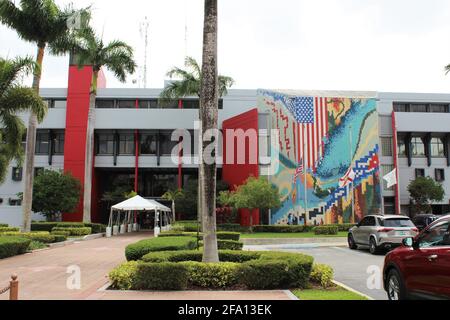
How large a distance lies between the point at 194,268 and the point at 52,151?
35.7 meters

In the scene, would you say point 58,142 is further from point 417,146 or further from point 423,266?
point 423,266

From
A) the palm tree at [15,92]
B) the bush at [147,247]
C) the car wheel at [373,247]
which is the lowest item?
the car wheel at [373,247]

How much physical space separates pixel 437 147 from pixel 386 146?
669 centimetres

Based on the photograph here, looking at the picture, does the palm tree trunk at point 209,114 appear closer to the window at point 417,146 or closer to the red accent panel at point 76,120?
the red accent panel at point 76,120

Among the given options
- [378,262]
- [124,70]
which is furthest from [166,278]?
[124,70]

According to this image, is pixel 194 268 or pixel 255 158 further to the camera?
pixel 255 158

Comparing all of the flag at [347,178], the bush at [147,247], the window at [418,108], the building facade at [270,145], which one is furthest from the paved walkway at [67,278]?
the window at [418,108]

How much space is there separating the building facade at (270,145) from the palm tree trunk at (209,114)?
23.9m

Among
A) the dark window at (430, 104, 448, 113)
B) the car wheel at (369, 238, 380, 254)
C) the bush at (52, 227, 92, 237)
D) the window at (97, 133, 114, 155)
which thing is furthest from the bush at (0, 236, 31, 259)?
the dark window at (430, 104, 448, 113)

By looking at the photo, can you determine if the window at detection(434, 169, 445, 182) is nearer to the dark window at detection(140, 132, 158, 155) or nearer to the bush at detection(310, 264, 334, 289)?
the dark window at detection(140, 132, 158, 155)

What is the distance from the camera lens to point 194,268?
33.1ft

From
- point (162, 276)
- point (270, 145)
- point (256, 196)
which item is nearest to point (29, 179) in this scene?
point (256, 196)

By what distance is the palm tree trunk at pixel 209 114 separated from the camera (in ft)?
36.1
